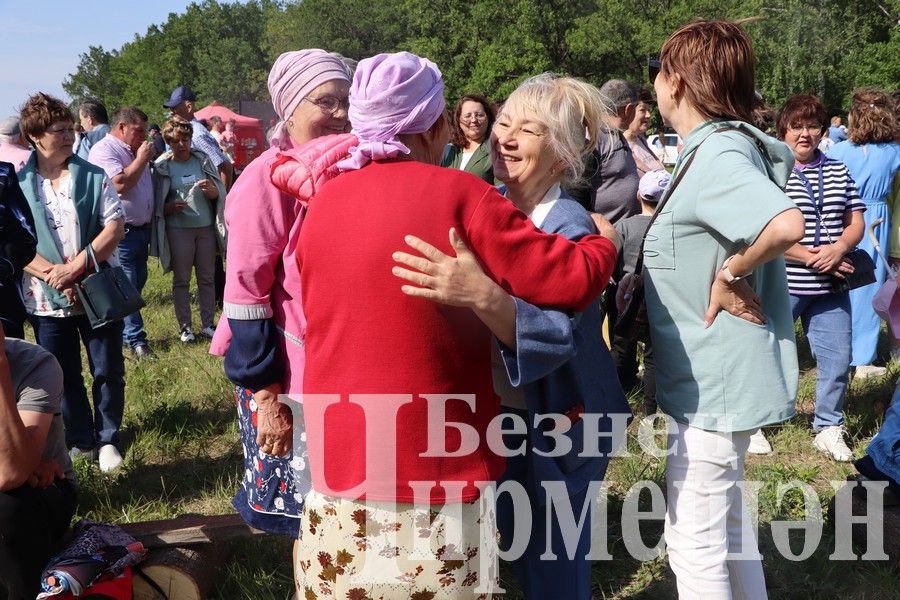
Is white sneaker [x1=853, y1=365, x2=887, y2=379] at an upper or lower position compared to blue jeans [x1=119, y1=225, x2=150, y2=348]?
lower

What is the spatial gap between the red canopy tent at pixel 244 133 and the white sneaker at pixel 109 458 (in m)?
16.8

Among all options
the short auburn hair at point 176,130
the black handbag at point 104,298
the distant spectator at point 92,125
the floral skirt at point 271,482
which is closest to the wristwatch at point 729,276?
the floral skirt at point 271,482

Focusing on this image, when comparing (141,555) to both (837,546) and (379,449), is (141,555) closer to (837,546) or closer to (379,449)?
(379,449)

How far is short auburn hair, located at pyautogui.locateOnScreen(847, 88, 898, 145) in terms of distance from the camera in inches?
209

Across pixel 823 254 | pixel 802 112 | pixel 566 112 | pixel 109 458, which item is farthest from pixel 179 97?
pixel 566 112

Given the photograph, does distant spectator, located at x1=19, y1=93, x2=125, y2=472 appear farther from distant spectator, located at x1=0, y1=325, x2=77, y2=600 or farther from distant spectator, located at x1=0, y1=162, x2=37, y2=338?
distant spectator, located at x1=0, y1=325, x2=77, y2=600

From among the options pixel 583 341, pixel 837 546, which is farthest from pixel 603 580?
pixel 583 341

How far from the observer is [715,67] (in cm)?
210

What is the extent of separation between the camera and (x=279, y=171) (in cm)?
208

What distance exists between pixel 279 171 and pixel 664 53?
1.08 m

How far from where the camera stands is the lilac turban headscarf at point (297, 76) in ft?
7.49

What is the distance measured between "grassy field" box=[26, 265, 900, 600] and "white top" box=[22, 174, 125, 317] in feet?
2.96

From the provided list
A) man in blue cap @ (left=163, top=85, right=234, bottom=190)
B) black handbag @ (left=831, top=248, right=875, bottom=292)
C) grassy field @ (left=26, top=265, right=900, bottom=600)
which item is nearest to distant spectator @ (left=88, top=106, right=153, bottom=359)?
grassy field @ (left=26, top=265, right=900, bottom=600)

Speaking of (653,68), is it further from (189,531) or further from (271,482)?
(189,531)
